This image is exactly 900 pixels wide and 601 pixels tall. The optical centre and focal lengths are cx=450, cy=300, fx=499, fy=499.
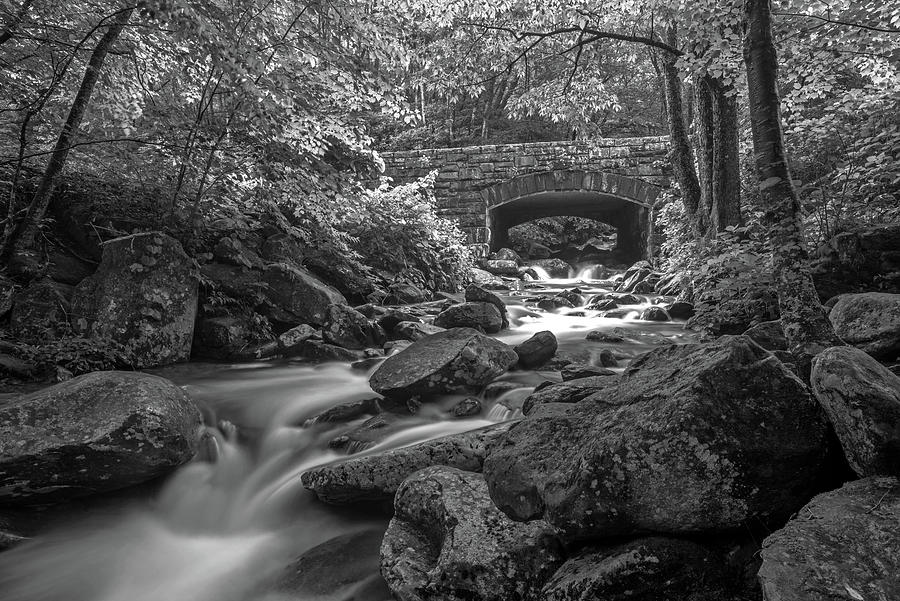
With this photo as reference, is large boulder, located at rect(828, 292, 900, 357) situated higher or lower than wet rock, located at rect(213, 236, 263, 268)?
lower

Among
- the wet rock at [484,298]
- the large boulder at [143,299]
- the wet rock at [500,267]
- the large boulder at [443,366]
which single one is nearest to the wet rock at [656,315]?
the wet rock at [484,298]

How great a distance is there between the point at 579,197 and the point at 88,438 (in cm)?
1539

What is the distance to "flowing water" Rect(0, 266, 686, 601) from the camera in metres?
2.67

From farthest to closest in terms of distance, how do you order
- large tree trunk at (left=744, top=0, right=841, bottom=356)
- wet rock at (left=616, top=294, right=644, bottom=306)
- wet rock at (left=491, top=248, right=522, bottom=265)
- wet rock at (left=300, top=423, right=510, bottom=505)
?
1. wet rock at (left=491, top=248, right=522, bottom=265)
2. wet rock at (left=616, top=294, right=644, bottom=306)
3. wet rock at (left=300, top=423, right=510, bottom=505)
4. large tree trunk at (left=744, top=0, right=841, bottom=356)

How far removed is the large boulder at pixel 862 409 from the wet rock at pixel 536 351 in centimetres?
355

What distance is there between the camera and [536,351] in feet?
17.5

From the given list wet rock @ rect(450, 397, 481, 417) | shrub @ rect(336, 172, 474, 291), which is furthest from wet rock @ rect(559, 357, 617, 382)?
shrub @ rect(336, 172, 474, 291)

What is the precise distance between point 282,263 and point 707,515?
663cm

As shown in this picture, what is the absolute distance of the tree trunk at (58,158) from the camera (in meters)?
5.25

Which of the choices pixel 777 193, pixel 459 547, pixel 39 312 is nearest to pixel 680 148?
pixel 777 193

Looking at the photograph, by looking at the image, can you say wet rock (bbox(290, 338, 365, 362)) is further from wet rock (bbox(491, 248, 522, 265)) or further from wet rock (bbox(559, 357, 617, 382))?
wet rock (bbox(491, 248, 522, 265))

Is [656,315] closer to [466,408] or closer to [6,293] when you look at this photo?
[466,408]

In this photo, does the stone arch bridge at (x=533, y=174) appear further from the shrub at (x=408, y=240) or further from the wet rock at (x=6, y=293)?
the wet rock at (x=6, y=293)

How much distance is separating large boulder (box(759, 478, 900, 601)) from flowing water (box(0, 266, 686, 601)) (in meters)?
1.74
